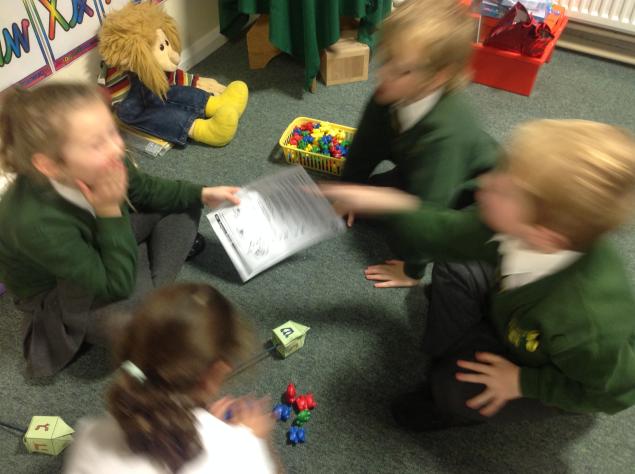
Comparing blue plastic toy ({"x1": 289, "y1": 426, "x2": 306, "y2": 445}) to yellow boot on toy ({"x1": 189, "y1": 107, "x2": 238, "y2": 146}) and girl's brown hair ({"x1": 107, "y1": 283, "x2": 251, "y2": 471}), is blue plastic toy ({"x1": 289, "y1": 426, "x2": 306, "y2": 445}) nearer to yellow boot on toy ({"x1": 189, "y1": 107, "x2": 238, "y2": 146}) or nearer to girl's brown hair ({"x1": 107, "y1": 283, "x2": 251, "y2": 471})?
girl's brown hair ({"x1": 107, "y1": 283, "x2": 251, "y2": 471})

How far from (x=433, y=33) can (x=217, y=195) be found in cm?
58

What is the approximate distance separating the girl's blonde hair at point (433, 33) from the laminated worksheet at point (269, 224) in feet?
1.41

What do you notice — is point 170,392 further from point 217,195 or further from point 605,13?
point 605,13

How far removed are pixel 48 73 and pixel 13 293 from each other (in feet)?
2.28

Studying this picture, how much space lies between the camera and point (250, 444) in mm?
685

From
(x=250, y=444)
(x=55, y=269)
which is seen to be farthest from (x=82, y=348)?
(x=250, y=444)

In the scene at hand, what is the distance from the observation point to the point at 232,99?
5.60 feet

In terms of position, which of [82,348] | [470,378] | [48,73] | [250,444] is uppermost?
[48,73]

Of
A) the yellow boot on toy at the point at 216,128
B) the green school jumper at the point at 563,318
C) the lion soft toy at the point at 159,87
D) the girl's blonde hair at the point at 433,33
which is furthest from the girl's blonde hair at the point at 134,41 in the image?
the green school jumper at the point at 563,318

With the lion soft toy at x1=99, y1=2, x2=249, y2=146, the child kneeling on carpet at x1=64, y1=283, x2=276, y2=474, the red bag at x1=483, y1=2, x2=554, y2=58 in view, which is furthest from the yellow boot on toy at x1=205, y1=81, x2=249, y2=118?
the child kneeling on carpet at x1=64, y1=283, x2=276, y2=474

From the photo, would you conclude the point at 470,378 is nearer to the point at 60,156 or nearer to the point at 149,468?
the point at 149,468

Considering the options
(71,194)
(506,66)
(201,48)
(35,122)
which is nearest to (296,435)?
(71,194)

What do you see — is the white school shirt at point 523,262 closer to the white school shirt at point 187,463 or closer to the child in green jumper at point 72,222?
the white school shirt at point 187,463

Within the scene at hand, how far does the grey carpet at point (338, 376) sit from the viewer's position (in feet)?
3.34
